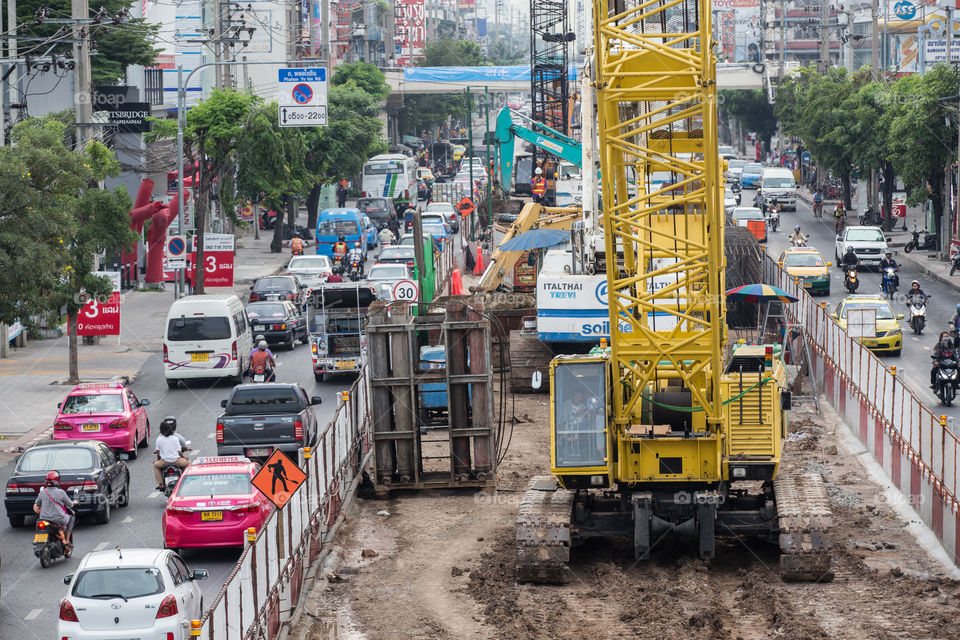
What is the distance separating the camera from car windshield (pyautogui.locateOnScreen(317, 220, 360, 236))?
63312 millimetres

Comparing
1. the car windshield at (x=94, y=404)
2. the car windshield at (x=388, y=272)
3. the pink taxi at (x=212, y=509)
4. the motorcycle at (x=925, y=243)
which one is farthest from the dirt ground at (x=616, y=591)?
the motorcycle at (x=925, y=243)

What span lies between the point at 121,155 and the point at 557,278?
1191 inches

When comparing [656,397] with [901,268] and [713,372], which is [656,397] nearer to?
[713,372]

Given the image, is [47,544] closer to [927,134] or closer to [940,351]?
[940,351]

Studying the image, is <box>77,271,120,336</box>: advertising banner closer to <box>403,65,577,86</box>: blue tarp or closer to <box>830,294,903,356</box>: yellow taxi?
<box>830,294,903,356</box>: yellow taxi

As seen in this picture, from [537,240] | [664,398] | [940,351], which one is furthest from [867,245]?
[664,398]

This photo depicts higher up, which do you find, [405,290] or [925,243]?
[925,243]

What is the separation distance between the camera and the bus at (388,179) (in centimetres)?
8569

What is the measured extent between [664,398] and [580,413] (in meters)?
1.25

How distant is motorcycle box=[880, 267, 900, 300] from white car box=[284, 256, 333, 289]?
61.2 feet

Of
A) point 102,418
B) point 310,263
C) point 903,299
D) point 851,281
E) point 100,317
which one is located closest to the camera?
point 102,418

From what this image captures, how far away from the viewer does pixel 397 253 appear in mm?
55625

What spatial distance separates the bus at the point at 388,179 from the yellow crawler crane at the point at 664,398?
65.7 metres

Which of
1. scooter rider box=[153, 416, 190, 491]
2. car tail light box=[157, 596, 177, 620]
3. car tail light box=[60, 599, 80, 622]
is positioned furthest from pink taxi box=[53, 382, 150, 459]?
car tail light box=[157, 596, 177, 620]
